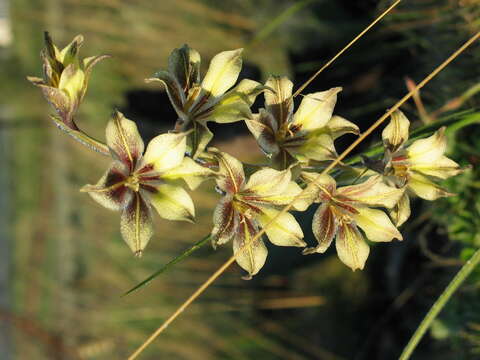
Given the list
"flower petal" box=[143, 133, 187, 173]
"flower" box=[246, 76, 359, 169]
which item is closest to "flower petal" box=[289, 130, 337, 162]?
"flower" box=[246, 76, 359, 169]

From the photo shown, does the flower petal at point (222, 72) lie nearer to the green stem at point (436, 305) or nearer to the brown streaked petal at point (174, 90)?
the brown streaked petal at point (174, 90)

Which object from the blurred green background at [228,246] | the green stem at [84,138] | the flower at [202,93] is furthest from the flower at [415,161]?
the blurred green background at [228,246]

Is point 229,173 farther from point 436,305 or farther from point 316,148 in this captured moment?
point 436,305


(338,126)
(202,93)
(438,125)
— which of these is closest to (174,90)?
(202,93)

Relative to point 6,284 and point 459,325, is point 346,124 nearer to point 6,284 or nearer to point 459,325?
point 459,325

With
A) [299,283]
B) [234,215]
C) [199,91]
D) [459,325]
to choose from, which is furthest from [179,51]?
[299,283]

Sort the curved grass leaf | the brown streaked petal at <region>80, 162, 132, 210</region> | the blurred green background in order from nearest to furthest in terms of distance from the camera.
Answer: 1. the brown streaked petal at <region>80, 162, 132, 210</region>
2. the curved grass leaf
3. the blurred green background

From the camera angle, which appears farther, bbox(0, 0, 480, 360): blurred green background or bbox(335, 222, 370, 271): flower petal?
bbox(0, 0, 480, 360): blurred green background

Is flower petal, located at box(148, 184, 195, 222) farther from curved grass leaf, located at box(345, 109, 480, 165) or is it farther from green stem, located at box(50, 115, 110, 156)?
curved grass leaf, located at box(345, 109, 480, 165)
